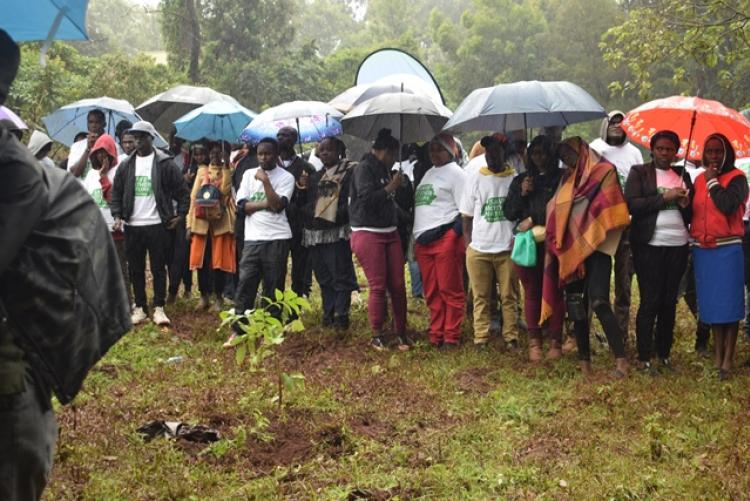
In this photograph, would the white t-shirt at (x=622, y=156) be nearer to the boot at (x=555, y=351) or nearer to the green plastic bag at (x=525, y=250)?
the green plastic bag at (x=525, y=250)

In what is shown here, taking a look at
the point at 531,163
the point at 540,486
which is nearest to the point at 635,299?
the point at 531,163

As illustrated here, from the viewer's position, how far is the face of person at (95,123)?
29.0 ft

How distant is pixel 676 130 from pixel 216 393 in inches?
158

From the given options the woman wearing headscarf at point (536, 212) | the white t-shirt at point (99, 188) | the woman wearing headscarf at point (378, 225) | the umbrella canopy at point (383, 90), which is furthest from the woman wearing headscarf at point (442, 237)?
the white t-shirt at point (99, 188)

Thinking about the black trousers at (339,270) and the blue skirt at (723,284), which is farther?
the black trousers at (339,270)

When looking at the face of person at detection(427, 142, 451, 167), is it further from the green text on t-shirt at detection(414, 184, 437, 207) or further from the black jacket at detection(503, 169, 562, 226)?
the black jacket at detection(503, 169, 562, 226)

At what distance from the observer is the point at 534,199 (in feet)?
23.3

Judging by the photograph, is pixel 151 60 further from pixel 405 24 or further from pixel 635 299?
pixel 405 24

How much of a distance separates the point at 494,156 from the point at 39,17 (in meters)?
4.73

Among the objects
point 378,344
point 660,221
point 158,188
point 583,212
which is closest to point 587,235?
point 583,212

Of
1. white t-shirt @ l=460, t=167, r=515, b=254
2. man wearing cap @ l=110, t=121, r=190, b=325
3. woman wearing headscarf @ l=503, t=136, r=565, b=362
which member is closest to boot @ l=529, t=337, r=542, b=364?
woman wearing headscarf @ l=503, t=136, r=565, b=362

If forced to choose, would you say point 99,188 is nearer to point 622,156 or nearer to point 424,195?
point 424,195

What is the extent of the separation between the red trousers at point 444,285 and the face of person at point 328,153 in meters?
1.18

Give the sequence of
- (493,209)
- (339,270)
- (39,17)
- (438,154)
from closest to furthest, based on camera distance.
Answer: (39,17)
(493,209)
(438,154)
(339,270)
